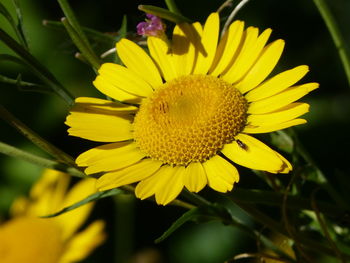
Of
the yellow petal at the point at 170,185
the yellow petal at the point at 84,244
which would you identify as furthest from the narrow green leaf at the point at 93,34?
the yellow petal at the point at 84,244

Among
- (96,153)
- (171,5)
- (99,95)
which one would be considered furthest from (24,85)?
(99,95)

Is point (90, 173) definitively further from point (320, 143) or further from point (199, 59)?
point (320, 143)

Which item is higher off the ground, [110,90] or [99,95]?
[110,90]

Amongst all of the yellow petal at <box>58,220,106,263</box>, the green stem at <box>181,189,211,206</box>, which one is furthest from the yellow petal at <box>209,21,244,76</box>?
the yellow petal at <box>58,220,106,263</box>

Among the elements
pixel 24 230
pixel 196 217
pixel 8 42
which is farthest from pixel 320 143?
pixel 8 42

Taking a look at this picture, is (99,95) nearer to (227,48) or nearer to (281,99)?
(227,48)

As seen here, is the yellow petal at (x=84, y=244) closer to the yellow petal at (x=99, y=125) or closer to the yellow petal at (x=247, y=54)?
the yellow petal at (x=99, y=125)
